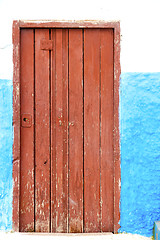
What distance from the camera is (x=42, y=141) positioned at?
91.0 inches

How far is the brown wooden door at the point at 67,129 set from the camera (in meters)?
2.30

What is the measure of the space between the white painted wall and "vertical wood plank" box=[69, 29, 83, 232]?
0.75 ft

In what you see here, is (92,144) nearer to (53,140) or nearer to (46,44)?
(53,140)

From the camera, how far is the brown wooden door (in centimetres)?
230

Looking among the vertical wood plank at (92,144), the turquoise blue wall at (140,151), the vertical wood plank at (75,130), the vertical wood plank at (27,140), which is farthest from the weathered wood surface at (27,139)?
the turquoise blue wall at (140,151)

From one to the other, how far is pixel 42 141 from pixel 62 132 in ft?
0.70

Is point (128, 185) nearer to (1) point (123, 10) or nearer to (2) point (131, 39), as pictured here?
(2) point (131, 39)

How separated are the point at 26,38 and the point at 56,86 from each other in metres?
0.55

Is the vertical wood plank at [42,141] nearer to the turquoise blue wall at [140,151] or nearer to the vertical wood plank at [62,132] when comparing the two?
the vertical wood plank at [62,132]

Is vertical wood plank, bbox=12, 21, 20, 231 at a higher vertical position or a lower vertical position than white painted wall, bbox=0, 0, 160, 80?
lower

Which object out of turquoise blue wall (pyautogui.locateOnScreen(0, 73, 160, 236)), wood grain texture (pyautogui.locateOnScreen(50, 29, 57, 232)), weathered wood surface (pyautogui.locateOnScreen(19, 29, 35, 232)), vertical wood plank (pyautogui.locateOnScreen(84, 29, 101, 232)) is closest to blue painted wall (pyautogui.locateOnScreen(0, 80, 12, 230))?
weathered wood surface (pyautogui.locateOnScreen(19, 29, 35, 232))

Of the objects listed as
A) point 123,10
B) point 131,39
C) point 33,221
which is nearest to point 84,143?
point 33,221

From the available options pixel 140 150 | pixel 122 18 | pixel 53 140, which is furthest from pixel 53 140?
pixel 122 18

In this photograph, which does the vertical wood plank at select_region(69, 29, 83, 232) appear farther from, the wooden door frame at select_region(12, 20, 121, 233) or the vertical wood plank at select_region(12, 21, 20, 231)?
the vertical wood plank at select_region(12, 21, 20, 231)
